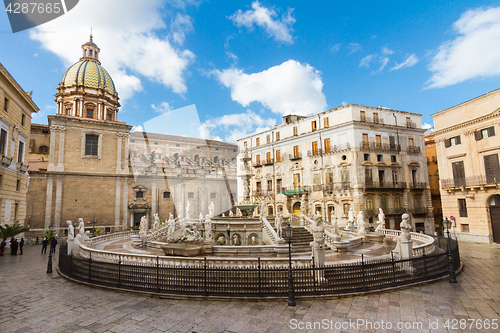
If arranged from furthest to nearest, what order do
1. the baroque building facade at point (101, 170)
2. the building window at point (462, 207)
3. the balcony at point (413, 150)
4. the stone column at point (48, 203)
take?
the balcony at point (413, 150), the baroque building facade at point (101, 170), the stone column at point (48, 203), the building window at point (462, 207)

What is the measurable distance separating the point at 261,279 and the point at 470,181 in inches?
902

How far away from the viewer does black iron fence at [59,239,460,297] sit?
818cm

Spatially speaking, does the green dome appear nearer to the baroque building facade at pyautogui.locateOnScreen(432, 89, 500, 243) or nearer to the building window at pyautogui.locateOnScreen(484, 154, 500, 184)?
the baroque building facade at pyautogui.locateOnScreen(432, 89, 500, 243)

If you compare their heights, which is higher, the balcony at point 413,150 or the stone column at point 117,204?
the balcony at point 413,150

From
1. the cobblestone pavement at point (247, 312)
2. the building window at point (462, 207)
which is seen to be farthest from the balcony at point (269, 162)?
the cobblestone pavement at point (247, 312)

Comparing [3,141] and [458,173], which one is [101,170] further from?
[458,173]

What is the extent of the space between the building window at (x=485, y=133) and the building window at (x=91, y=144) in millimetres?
40229

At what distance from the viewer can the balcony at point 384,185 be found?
29.4m

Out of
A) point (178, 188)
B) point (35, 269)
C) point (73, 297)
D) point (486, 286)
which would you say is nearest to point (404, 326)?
point (486, 286)

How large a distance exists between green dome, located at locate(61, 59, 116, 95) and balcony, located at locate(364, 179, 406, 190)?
37.8 metres

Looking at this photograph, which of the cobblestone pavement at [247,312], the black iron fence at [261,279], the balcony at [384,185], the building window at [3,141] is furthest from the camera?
the balcony at [384,185]

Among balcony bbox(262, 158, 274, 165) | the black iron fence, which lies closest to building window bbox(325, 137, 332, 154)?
balcony bbox(262, 158, 274, 165)

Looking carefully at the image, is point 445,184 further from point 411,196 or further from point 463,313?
point 463,313

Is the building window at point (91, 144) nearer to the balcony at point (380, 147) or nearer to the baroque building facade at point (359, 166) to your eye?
the baroque building facade at point (359, 166)
